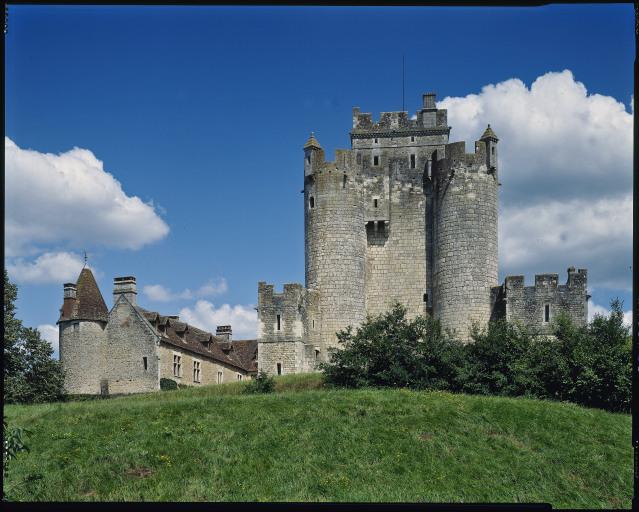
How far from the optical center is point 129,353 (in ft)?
161

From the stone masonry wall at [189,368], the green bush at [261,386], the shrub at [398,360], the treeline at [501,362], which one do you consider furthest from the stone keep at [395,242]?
the green bush at [261,386]

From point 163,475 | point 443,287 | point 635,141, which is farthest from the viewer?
point 443,287

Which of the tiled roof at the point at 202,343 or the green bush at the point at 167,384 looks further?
the tiled roof at the point at 202,343

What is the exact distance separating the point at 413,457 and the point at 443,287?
22.1m

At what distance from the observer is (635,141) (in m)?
5.26

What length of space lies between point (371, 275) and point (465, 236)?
6.50 metres

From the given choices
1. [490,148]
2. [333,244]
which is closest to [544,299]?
[490,148]

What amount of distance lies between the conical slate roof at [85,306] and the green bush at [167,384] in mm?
5214

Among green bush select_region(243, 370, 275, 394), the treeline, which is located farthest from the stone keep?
green bush select_region(243, 370, 275, 394)

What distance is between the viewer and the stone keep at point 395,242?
45.2 meters

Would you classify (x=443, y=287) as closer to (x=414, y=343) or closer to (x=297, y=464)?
(x=414, y=343)

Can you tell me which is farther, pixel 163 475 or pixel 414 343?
pixel 414 343

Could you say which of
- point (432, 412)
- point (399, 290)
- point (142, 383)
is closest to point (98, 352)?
point (142, 383)

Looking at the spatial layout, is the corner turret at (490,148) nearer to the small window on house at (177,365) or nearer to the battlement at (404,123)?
the battlement at (404,123)
